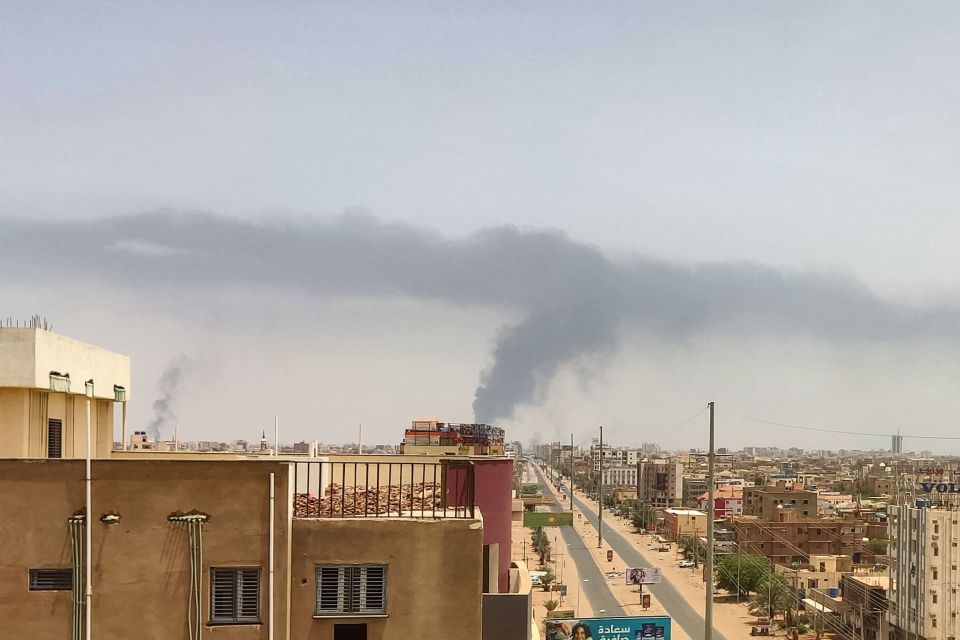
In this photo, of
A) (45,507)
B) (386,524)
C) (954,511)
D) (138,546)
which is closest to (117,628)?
(138,546)

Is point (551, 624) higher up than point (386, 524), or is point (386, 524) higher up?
point (386, 524)

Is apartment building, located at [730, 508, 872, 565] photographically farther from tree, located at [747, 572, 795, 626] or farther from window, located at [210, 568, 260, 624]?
window, located at [210, 568, 260, 624]

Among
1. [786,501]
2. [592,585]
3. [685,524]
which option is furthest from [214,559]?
[786,501]

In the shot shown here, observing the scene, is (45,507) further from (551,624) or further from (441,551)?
(551,624)

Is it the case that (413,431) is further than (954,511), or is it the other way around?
(954,511)

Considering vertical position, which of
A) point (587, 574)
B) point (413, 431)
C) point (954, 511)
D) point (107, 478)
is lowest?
point (587, 574)

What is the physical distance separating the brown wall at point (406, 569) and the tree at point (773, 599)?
77507 millimetres

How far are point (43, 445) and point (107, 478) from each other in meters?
3.53

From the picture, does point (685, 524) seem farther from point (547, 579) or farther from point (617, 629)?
point (617, 629)

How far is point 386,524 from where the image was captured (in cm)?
1310

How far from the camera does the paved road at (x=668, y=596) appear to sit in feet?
262

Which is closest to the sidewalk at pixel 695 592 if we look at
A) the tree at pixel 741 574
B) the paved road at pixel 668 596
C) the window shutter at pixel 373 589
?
the paved road at pixel 668 596

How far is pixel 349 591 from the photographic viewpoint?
12992mm

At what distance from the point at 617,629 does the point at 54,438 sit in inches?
1183
